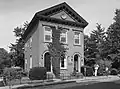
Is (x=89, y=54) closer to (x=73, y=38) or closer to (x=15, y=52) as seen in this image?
(x=73, y=38)

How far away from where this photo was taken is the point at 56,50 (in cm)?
2123

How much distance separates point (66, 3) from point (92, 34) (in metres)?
13.6

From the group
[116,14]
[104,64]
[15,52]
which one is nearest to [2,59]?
[15,52]

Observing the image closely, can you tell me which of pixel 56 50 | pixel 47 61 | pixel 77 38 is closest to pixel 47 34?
pixel 56 50

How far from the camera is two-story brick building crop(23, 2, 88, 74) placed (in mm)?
21547

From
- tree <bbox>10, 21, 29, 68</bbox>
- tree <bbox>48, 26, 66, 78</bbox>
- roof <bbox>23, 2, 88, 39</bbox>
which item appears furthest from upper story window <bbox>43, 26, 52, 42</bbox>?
tree <bbox>10, 21, 29, 68</bbox>

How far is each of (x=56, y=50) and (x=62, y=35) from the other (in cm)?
341

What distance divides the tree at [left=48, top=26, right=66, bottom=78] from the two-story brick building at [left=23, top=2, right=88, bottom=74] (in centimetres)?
59

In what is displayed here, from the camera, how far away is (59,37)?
75.0 feet

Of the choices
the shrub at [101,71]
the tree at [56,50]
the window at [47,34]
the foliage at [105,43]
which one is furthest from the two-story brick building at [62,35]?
the foliage at [105,43]

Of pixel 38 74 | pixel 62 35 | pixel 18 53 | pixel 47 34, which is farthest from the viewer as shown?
pixel 18 53

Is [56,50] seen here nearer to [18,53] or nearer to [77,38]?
[77,38]

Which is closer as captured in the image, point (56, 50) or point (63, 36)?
point (56, 50)

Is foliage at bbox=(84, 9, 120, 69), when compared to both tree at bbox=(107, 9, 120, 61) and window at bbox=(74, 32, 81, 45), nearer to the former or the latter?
tree at bbox=(107, 9, 120, 61)
